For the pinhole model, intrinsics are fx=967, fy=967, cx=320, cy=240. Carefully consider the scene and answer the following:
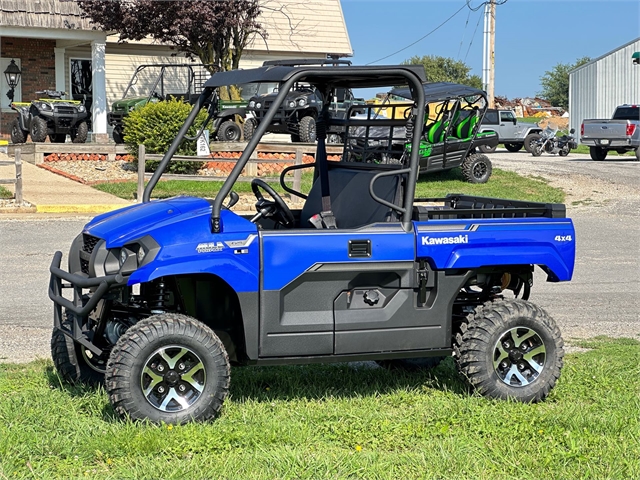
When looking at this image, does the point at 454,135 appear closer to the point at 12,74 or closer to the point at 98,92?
the point at 98,92

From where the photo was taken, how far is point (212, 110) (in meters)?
6.46

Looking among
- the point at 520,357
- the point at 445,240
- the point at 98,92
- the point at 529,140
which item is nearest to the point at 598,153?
the point at 529,140

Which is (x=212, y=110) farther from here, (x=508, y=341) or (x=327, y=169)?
(x=508, y=341)

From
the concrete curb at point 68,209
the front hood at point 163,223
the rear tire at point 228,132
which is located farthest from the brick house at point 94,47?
the front hood at point 163,223

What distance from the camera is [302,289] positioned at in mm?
5617

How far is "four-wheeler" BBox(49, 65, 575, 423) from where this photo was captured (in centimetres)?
532

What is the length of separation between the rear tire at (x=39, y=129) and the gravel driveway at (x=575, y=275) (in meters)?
7.29

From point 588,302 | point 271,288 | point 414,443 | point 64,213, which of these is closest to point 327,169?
point 271,288

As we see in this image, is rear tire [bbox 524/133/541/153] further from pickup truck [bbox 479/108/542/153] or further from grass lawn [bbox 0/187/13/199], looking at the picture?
grass lawn [bbox 0/187/13/199]

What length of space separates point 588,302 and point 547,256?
4.17m

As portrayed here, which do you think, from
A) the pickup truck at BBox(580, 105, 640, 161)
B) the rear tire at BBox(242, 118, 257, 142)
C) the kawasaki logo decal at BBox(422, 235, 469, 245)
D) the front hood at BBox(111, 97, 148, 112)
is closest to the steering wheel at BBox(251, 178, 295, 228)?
the kawasaki logo decal at BBox(422, 235, 469, 245)

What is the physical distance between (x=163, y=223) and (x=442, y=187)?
51.8ft

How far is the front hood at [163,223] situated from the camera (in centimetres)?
533

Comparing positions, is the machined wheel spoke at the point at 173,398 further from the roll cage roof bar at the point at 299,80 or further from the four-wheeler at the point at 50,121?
the four-wheeler at the point at 50,121
